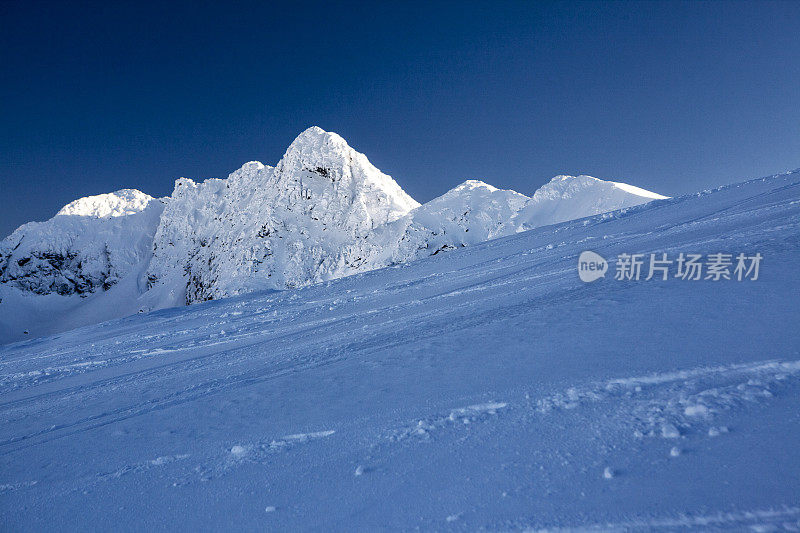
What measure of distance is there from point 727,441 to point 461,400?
1.60 m

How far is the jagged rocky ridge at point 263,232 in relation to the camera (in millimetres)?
97375

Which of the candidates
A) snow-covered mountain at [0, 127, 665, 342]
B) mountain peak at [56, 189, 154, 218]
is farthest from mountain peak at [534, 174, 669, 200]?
mountain peak at [56, 189, 154, 218]

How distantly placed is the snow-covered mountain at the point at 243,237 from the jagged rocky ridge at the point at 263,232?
0.36 meters

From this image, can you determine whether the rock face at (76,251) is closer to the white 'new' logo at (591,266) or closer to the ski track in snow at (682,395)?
the white 'new' logo at (591,266)

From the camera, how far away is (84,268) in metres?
149

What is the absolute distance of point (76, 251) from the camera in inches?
6019

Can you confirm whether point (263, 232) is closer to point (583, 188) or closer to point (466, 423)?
point (583, 188)

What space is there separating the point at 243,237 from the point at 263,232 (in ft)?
28.2

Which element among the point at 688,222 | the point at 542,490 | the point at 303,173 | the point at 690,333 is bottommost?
the point at 542,490

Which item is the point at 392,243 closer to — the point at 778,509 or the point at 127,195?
the point at 778,509

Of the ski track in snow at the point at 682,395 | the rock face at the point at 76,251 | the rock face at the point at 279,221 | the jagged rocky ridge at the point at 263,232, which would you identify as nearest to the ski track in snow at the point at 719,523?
the ski track in snow at the point at 682,395

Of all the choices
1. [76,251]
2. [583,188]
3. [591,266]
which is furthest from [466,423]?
[76,251]

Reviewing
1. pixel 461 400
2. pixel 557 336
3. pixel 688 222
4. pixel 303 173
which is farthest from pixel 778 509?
pixel 303 173

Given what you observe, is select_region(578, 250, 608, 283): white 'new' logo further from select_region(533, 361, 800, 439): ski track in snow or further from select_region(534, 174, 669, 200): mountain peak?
select_region(534, 174, 669, 200): mountain peak
